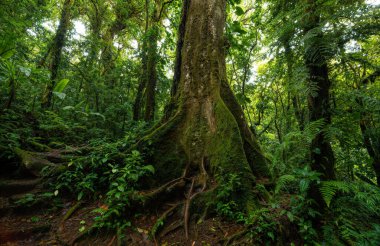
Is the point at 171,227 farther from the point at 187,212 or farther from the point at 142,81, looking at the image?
the point at 142,81

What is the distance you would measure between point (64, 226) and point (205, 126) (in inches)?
109

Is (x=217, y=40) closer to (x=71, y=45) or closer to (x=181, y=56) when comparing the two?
(x=181, y=56)

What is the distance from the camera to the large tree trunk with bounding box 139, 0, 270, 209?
134 inches

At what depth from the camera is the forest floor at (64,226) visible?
2.72 meters

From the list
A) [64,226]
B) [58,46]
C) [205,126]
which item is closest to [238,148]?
[205,126]

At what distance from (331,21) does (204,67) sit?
92.6 inches

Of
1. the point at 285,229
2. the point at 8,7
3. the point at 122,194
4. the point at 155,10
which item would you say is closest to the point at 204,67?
the point at 122,194

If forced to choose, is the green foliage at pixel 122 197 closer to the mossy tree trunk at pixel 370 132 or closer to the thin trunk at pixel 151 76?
the mossy tree trunk at pixel 370 132

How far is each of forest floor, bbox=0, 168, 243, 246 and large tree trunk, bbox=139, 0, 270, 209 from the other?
634mm

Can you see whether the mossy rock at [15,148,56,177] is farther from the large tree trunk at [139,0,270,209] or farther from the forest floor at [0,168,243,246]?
the large tree trunk at [139,0,270,209]

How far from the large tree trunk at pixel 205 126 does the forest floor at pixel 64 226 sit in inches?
25.0

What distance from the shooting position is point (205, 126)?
3912 millimetres

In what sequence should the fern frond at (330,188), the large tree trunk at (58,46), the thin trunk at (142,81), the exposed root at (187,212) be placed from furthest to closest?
the thin trunk at (142,81) < the large tree trunk at (58,46) < the exposed root at (187,212) < the fern frond at (330,188)

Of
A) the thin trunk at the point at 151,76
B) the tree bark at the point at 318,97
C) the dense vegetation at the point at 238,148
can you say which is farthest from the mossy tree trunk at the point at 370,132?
the thin trunk at the point at 151,76
